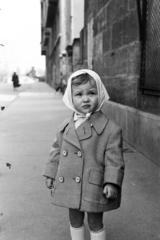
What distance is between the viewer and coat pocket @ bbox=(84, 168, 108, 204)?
218 cm

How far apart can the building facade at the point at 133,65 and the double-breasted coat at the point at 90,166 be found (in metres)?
2.67

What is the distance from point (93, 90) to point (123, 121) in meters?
4.39

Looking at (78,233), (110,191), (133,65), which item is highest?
(133,65)

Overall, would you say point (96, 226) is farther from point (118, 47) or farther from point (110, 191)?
point (118, 47)

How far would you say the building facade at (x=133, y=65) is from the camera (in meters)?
5.09

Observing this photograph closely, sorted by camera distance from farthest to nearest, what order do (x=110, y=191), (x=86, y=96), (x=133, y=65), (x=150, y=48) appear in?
(x=133, y=65) < (x=150, y=48) < (x=86, y=96) < (x=110, y=191)

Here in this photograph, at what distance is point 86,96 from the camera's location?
2258mm

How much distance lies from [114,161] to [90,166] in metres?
0.16

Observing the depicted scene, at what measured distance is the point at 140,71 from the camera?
18.8 ft

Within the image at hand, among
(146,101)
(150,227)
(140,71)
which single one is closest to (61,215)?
(150,227)

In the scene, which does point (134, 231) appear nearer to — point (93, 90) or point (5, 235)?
point (5, 235)

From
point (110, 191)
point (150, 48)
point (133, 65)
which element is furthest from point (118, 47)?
point (110, 191)

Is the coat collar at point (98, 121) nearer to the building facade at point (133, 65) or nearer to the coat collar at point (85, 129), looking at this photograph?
the coat collar at point (85, 129)

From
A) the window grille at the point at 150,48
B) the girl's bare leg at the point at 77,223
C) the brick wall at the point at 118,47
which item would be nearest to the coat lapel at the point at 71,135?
the girl's bare leg at the point at 77,223
